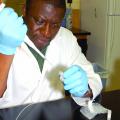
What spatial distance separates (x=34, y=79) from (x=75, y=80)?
34cm

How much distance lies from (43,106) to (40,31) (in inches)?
15.3

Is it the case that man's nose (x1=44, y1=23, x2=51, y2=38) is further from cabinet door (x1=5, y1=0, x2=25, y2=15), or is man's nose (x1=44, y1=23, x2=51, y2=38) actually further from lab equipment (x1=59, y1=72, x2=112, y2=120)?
cabinet door (x1=5, y1=0, x2=25, y2=15)

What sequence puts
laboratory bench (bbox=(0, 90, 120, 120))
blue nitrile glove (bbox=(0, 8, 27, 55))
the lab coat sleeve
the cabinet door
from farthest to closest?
the cabinet door
the lab coat sleeve
laboratory bench (bbox=(0, 90, 120, 120))
blue nitrile glove (bbox=(0, 8, 27, 55))

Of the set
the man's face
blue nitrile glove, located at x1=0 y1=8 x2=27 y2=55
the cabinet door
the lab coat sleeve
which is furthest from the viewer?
the cabinet door

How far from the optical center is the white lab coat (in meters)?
1.32

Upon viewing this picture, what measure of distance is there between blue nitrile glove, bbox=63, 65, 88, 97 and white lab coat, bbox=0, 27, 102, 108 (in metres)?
0.16

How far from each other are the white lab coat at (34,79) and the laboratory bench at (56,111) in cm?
12

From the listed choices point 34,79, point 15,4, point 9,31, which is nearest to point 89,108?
point 34,79

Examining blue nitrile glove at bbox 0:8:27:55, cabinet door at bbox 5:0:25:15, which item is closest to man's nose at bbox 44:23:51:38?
blue nitrile glove at bbox 0:8:27:55

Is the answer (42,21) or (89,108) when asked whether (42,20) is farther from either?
(89,108)

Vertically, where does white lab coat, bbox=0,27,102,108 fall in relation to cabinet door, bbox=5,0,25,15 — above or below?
below

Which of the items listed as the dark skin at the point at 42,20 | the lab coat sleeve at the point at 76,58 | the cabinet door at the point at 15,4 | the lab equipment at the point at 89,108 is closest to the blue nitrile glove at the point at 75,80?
the lab equipment at the point at 89,108

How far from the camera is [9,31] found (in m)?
0.92

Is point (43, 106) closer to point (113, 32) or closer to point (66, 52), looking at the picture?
point (66, 52)
